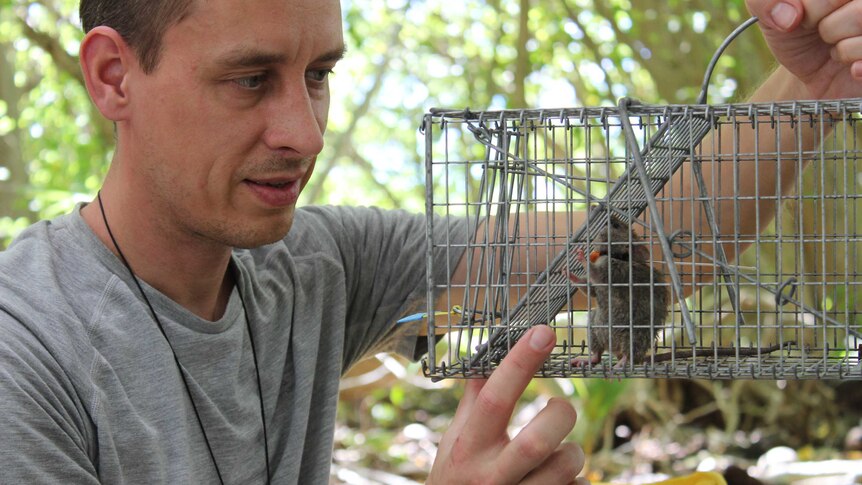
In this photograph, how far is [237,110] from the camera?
5.19 feet

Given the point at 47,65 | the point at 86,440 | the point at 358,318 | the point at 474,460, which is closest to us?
the point at 474,460

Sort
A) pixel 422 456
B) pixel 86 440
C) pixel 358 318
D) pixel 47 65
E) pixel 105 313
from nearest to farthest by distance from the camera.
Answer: pixel 86 440, pixel 105 313, pixel 358 318, pixel 422 456, pixel 47 65

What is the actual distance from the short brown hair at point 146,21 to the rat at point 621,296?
2.74ft

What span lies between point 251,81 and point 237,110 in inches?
2.2

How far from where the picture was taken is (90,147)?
214 inches

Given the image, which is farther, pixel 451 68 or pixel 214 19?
pixel 451 68

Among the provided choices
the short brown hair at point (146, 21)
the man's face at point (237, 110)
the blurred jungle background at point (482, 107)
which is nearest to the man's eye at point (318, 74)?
the man's face at point (237, 110)

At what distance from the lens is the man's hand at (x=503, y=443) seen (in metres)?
1.35

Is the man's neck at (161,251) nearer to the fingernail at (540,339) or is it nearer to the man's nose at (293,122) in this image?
the man's nose at (293,122)

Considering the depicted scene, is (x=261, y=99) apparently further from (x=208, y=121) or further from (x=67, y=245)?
(x=67, y=245)

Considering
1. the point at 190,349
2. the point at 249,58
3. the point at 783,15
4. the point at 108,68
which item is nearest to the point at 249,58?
the point at 249,58

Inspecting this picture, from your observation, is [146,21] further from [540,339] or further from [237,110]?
[540,339]

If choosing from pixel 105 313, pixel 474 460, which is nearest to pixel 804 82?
pixel 474 460

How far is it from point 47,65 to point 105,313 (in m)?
4.82
